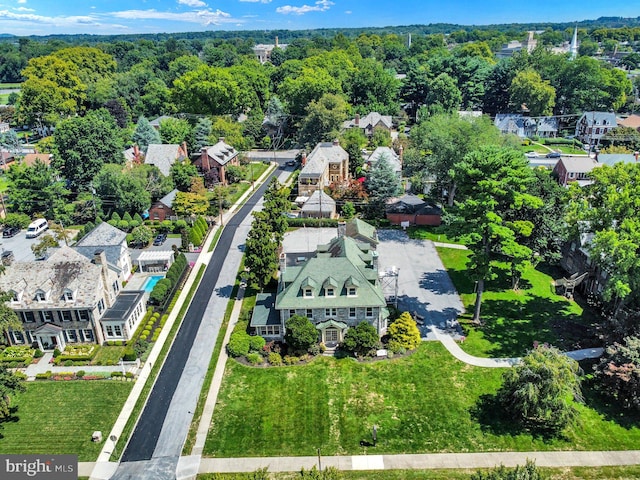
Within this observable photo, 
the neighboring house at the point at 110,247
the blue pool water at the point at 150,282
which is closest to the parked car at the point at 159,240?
the neighboring house at the point at 110,247

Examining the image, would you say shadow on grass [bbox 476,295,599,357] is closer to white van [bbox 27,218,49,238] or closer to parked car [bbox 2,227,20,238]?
white van [bbox 27,218,49,238]

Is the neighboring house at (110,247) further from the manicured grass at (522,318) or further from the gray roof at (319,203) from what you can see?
the manicured grass at (522,318)

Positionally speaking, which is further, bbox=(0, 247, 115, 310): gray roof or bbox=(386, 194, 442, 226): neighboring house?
bbox=(386, 194, 442, 226): neighboring house

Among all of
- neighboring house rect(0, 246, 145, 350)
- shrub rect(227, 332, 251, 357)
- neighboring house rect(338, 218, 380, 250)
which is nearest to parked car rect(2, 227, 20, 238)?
neighboring house rect(0, 246, 145, 350)

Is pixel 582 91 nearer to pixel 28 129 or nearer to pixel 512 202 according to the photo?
pixel 512 202

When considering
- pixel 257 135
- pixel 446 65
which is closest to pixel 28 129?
pixel 257 135
